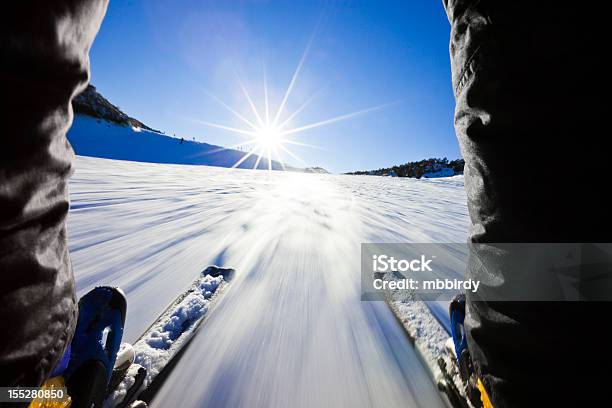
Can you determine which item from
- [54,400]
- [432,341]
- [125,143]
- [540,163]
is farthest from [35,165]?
[125,143]

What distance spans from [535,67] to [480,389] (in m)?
0.79

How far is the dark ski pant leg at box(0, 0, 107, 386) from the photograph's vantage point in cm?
29

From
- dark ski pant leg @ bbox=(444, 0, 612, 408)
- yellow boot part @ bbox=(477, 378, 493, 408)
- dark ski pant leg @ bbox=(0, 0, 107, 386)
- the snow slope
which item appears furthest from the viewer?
the snow slope

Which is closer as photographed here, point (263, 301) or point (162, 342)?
point (162, 342)

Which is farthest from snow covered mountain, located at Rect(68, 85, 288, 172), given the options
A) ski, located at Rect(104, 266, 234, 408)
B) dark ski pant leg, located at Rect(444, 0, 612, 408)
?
dark ski pant leg, located at Rect(444, 0, 612, 408)

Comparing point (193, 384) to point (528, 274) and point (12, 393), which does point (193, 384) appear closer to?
point (12, 393)

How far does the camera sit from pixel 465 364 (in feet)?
2.60

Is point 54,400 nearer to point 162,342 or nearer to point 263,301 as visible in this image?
point 162,342

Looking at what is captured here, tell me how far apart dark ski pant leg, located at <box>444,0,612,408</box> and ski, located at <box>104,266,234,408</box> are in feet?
3.13

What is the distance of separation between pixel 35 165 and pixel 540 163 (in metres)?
0.79

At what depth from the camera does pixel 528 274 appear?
51cm

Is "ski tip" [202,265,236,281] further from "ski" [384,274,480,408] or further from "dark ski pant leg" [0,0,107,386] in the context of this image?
"dark ski pant leg" [0,0,107,386]

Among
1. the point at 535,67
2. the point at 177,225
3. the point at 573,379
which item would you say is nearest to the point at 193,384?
the point at 573,379

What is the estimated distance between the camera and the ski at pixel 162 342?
0.76 m
